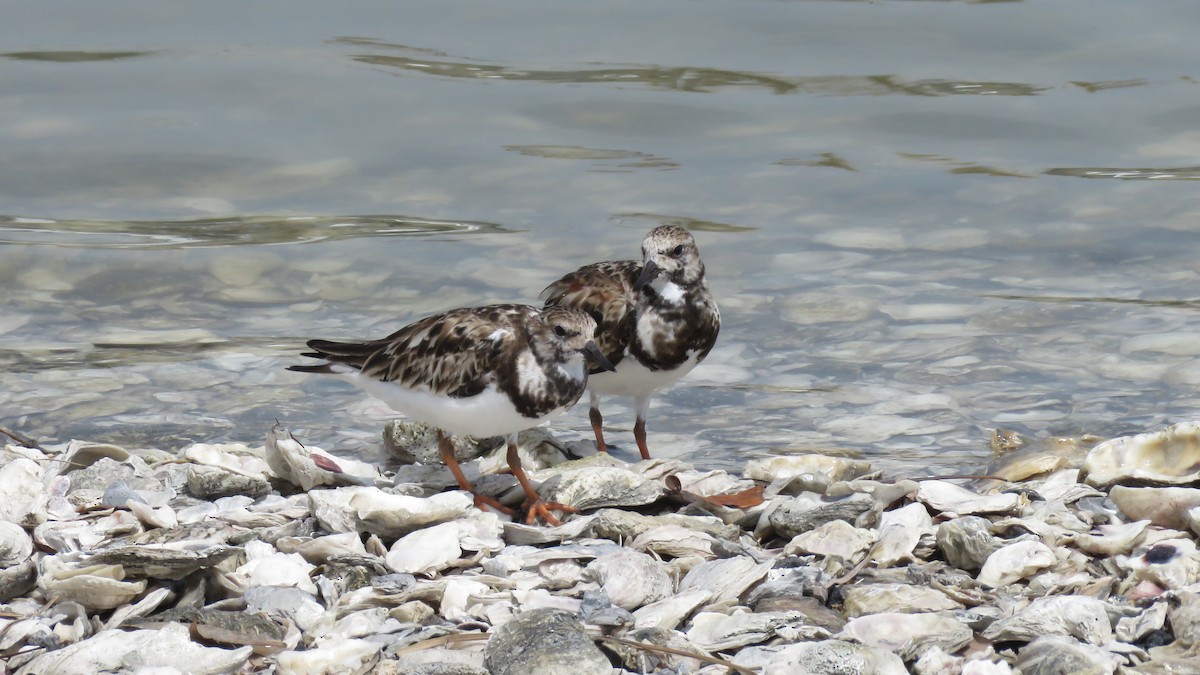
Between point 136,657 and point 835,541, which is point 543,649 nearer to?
point 136,657

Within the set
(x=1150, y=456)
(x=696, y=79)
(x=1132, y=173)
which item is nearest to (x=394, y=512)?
(x=1150, y=456)

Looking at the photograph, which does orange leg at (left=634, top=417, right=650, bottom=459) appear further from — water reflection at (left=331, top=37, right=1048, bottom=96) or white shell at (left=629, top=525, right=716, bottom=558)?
water reflection at (left=331, top=37, right=1048, bottom=96)

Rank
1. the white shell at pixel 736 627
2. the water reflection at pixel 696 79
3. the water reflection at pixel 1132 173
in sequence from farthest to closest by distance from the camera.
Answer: the water reflection at pixel 696 79
the water reflection at pixel 1132 173
the white shell at pixel 736 627

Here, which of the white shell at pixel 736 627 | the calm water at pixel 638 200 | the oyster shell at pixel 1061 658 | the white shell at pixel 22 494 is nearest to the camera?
the oyster shell at pixel 1061 658

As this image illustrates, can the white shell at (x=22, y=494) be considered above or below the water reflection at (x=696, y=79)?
below

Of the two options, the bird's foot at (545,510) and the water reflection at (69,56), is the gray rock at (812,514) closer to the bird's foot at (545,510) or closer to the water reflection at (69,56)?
the bird's foot at (545,510)

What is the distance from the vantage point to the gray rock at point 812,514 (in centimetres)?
398

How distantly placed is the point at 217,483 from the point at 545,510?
3.23 ft

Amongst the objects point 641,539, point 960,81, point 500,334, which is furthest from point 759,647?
point 960,81

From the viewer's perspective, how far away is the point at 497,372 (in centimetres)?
436

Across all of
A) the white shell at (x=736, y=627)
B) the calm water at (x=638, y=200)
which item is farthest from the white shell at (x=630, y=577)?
the calm water at (x=638, y=200)

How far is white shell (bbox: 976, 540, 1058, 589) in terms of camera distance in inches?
142

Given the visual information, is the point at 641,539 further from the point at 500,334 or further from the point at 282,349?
the point at 282,349

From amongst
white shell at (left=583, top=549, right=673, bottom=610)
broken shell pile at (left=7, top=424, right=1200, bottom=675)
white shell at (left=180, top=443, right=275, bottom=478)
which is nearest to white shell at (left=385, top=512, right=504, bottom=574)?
broken shell pile at (left=7, top=424, right=1200, bottom=675)
